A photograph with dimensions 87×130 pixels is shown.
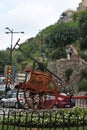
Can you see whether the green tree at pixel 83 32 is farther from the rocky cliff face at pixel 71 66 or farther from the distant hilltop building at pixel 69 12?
the distant hilltop building at pixel 69 12

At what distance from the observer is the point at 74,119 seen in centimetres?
1259

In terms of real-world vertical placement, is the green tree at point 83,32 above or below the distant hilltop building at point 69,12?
below

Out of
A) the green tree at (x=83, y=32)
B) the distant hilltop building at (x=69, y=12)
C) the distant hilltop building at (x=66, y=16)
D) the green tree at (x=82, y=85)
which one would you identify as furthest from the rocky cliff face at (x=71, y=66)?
the distant hilltop building at (x=66, y=16)

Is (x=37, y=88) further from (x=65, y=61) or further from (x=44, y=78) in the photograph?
(x=65, y=61)

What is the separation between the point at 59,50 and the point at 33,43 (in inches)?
1835

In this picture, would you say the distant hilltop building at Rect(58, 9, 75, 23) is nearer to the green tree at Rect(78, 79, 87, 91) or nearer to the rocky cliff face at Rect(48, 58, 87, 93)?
the rocky cliff face at Rect(48, 58, 87, 93)

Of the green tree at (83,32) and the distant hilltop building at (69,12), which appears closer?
the green tree at (83,32)

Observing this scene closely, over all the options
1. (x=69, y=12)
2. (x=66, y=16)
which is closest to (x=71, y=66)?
(x=66, y=16)

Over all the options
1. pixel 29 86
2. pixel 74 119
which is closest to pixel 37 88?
pixel 29 86

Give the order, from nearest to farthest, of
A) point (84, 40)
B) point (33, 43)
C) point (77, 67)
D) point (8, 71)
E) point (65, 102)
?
point (65, 102) → point (8, 71) → point (77, 67) → point (84, 40) → point (33, 43)

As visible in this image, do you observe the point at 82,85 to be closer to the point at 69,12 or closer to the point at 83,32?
the point at 83,32

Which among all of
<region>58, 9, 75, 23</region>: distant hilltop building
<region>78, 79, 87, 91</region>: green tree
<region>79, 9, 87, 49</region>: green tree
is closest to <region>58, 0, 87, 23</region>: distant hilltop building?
<region>58, 9, 75, 23</region>: distant hilltop building

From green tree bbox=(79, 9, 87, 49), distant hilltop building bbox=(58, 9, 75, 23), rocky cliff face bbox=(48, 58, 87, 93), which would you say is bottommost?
rocky cliff face bbox=(48, 58, 87, 93)

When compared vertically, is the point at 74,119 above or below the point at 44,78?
below
